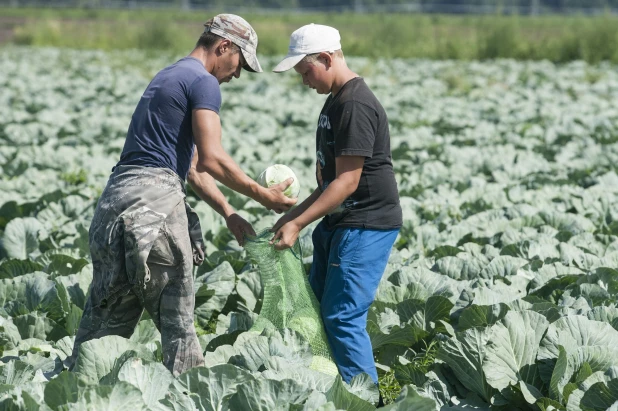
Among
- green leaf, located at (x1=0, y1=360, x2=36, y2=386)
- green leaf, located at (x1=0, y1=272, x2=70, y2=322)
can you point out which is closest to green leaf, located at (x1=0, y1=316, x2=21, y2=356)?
green leaf, located at (x1=0, y1=272, x2=70, y2=322)

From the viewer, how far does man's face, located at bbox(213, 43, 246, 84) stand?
11.4 ft

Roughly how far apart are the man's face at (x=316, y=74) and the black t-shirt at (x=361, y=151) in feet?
0.23

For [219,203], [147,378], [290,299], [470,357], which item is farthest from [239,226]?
[470,357]

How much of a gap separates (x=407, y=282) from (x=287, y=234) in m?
1.35

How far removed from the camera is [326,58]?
11.5 ft

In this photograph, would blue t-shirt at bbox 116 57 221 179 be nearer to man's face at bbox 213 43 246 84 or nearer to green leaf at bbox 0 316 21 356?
man's face at bbox 213 43 246 84

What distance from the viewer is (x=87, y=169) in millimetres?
8641

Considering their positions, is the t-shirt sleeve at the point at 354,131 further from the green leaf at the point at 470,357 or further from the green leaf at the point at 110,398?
the green leaf at the point at 110,398

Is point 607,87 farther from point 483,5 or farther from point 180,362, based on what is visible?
point 483,5

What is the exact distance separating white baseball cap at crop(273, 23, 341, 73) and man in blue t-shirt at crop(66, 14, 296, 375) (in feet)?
0.54

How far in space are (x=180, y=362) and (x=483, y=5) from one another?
6790 centimetres

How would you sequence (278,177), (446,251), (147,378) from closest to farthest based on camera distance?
(147,378)
(278,177)
(446,251)

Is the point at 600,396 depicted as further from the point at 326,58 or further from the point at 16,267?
the point at 16,267

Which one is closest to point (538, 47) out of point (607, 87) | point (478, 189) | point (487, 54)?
point (487, 54)
